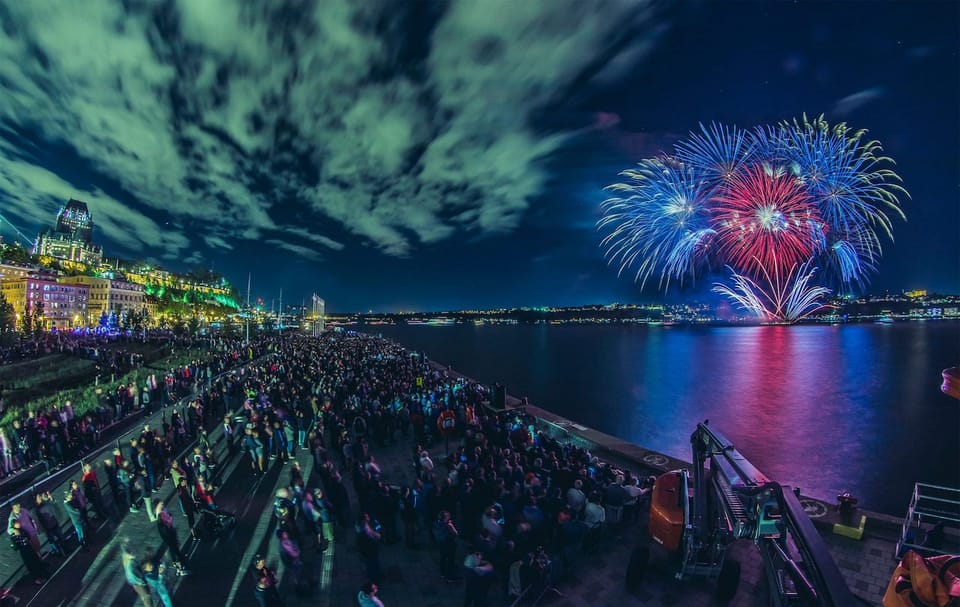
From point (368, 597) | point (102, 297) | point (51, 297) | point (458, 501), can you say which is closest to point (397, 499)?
point (458, 501)

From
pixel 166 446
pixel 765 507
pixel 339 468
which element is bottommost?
pixel 339 468

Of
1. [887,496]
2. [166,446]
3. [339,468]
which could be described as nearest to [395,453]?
[339,468]

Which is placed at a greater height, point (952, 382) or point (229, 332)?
point (952, 382)

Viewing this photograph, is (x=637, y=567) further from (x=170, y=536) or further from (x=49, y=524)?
(x=49, y=524)

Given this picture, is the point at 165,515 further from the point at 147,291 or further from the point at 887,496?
the point at 147,291

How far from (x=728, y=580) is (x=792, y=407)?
40.3 m

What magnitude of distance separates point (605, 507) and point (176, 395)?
2038 cm

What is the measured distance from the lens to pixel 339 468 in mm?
12203

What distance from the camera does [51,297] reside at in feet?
295

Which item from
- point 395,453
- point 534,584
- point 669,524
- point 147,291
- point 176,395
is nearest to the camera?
point 534,584

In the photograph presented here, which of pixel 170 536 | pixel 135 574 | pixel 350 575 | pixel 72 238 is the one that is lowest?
pixel 350 575

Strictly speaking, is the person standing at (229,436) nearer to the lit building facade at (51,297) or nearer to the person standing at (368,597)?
the person standing at (368,597)

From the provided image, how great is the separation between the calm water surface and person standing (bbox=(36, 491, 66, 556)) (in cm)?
2553

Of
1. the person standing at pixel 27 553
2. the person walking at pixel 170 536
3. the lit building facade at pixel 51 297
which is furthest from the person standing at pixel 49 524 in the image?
the lit building facade at pixel 51 297
